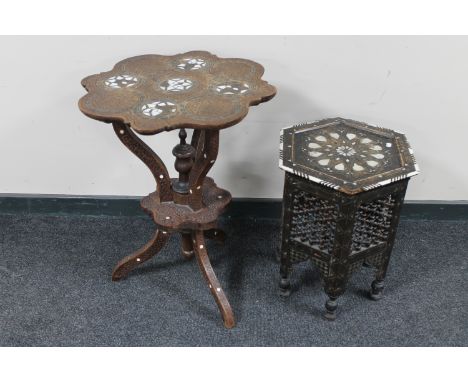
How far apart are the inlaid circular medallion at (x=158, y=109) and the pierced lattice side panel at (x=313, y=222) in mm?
566

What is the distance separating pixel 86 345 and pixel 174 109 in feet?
3.19

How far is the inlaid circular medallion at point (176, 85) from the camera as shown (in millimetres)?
2064

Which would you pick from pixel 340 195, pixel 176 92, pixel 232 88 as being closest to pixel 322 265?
pixel 340 195

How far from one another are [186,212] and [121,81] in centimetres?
57

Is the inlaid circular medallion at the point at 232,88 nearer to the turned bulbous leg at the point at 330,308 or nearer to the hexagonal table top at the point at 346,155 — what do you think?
the hexagonal table top at the point at 346,155

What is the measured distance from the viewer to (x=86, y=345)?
2.18 metres

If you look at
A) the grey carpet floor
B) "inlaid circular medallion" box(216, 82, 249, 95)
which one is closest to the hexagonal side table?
the grey carpet floor

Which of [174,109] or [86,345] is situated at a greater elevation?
[174,109]

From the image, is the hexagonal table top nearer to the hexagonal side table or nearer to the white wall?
the hexagonal side table

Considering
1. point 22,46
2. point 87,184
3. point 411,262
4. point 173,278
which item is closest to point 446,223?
point 411,262

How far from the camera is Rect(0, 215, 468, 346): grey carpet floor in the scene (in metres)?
2.21

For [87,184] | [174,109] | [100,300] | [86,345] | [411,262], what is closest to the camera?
[174,109]

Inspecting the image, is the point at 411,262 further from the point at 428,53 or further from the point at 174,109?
the point at 174,109

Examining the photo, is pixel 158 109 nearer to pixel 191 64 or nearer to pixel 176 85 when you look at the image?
pixel 176 85
